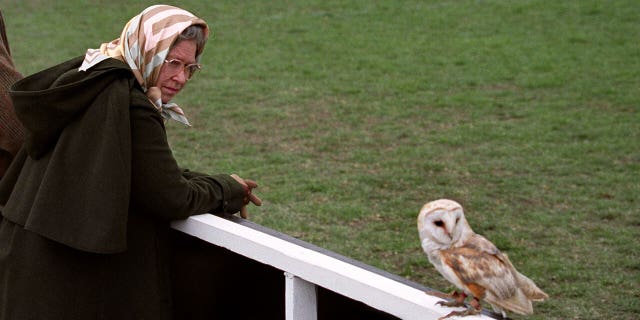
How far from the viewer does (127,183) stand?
8.64ft

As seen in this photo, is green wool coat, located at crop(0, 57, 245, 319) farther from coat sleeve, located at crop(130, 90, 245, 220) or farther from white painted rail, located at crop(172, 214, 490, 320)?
white painted rail, located at crop(172, 214, 490, 320)

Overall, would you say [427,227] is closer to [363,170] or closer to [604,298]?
[604,298]

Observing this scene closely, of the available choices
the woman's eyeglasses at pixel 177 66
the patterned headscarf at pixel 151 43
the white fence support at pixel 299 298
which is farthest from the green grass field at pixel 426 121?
the patterned headscarf at pixel 151 43

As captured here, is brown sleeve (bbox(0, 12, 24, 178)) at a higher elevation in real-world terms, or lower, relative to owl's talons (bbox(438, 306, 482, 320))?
higher

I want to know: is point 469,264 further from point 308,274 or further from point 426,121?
point 426,121

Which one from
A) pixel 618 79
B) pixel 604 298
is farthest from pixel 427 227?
pixel 618 79

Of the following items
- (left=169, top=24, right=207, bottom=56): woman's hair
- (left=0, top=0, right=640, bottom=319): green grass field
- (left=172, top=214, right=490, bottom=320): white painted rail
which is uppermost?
(left=169, top=24, right=207, bottom=56): woman's hair

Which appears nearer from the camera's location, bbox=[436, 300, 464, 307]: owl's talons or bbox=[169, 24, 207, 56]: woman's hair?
bbox=[436, 300, 464, 307]: owl's talons

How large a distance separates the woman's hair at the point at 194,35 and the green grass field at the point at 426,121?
264 cm

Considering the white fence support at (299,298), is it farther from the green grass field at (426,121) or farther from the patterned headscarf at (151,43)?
the green grass field at (426,121)

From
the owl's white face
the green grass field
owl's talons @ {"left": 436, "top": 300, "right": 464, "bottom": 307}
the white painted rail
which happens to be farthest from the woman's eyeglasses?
the green grass field

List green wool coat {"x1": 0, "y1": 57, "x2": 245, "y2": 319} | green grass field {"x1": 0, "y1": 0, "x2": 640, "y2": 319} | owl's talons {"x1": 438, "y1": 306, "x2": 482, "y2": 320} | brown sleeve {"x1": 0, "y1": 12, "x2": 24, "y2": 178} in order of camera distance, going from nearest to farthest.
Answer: owl's talons {"x1": 438, "y1": 306, "x2": 482, "y2": 320} < green wool coat {"x1": 0, "y1": 57, "x2": 245, "y2": 319} < brown sleeve {"x1": 0, "y1": 12, "x2": 24, "y2": 178} < green grass field {"x1": 0, "y1": 0, "x2": 640, "y2": 319}

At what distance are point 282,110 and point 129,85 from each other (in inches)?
277

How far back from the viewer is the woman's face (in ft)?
9.68
